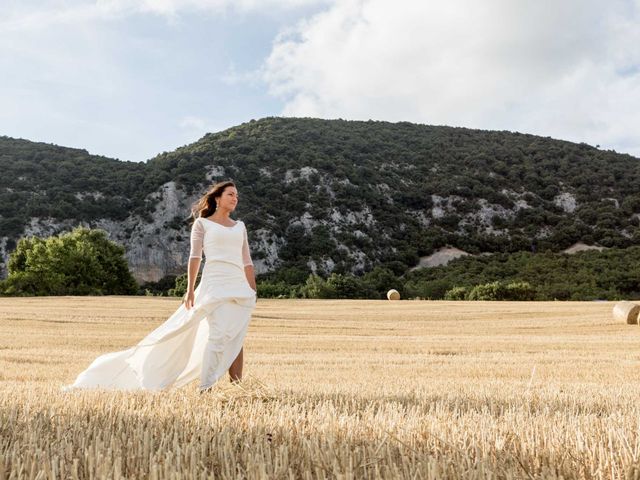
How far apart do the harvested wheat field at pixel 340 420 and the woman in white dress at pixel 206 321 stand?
1.24ft

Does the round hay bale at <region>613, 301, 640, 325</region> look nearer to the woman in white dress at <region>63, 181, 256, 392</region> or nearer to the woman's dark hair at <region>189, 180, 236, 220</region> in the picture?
Result: the woman in white dress at <region>63, 181, 256, 392</region>

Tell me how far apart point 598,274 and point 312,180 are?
39.0 metres

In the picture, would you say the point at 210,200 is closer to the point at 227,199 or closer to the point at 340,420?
the point at 227,199

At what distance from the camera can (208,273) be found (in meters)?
7.00

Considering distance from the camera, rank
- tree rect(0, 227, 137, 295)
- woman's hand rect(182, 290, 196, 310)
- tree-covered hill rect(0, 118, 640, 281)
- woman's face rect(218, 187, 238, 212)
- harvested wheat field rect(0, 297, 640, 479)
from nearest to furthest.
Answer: harvested wheat field rect(0, 297, 640, 479) → woman's hand rect(182, 290, 196, 310) → woman's face rect(218, 187, 238, 212) → tree rect(0, 227, 137, 295) → tree-covered hill rect(0, 118, 640, 281)

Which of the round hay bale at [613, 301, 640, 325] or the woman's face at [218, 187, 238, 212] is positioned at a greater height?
the woman's face at [218, 187, 238, 212]

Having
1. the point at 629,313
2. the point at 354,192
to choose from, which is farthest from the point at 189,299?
the point at 354,192

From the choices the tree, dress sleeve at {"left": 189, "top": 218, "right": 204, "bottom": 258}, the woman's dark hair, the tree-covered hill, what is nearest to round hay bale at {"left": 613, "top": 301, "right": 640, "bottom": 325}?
the woman's dark hair

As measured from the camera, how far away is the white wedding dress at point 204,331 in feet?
22.5

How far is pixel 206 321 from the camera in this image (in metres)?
7.23

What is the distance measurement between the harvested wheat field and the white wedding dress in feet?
1.20

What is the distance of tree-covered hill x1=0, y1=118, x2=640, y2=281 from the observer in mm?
63625

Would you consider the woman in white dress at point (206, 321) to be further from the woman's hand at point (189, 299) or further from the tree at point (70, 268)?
the tree at point (70, 268)

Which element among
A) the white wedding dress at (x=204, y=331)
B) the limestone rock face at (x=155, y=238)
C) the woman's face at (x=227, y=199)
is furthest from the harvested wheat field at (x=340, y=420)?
the limestone rock face at (x=155, y=238)
